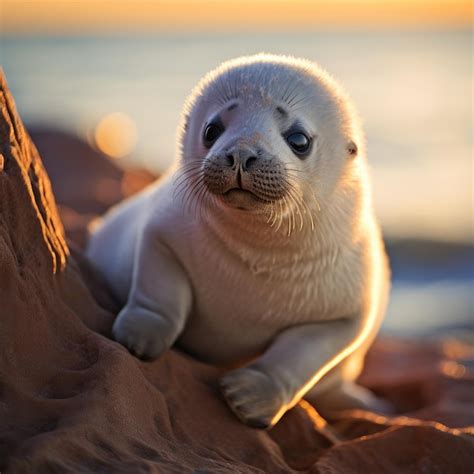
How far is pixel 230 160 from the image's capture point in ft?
10.9

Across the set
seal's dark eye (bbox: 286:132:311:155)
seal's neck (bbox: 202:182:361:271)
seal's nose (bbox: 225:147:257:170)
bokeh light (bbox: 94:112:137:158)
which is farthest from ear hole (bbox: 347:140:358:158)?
bokeh light (bbox: 94:112:137:158)

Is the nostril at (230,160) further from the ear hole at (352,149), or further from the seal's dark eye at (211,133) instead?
the ear hole at (352,149)

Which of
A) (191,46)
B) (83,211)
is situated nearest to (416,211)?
(83,211)

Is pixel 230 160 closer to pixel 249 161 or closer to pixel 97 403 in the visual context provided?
pixel 249 161

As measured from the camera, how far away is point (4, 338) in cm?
298

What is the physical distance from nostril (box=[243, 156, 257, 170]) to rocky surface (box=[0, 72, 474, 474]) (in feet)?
2.57

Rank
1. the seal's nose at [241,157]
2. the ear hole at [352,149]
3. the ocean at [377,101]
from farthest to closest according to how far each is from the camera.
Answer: the ocean at [377,101] → the ear hole at [352,149] → the seal's nose at [241,157]

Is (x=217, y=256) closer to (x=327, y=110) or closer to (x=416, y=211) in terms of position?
(x=327, y=110)

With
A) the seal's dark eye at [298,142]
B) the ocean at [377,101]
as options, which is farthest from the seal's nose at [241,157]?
the ocean at [377,101]

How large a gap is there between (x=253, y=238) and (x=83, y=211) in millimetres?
3863

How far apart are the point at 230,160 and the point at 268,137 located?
0.22 m

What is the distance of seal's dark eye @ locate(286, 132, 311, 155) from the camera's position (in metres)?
3.62

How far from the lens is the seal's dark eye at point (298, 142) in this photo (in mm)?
3623

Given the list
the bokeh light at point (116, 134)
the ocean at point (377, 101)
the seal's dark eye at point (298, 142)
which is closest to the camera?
the seal's dark eye at point (298, 142)
